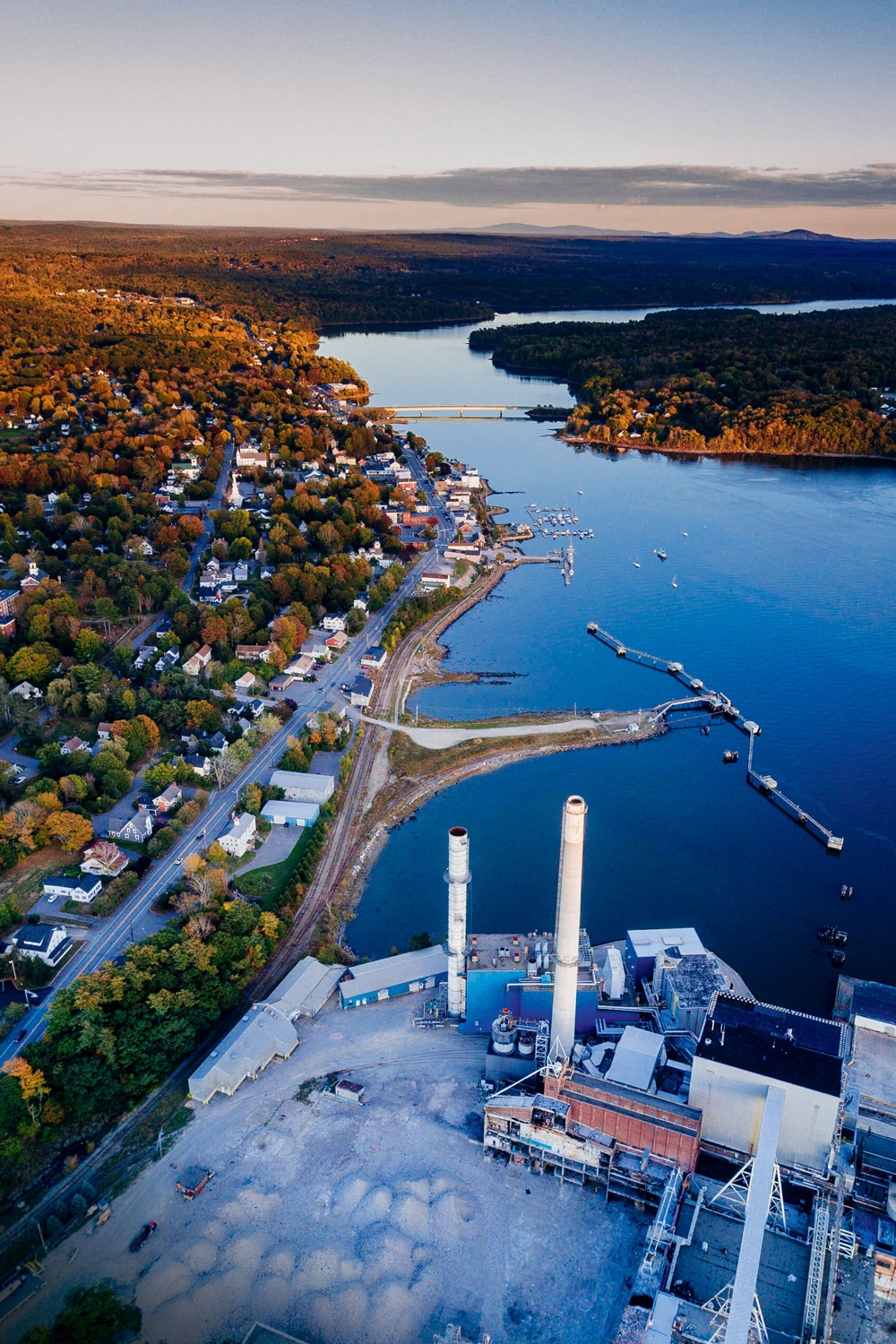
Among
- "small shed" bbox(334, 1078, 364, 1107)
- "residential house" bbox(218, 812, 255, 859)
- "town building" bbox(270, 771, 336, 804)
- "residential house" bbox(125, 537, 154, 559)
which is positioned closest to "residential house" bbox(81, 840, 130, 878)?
"residential house" bbox(218, 812, 255, 859)

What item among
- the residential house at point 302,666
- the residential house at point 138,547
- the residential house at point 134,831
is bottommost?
the residential house at point 134,831

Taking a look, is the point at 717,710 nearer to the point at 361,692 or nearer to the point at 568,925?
the point at 361,692

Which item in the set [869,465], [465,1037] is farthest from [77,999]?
[869,465]

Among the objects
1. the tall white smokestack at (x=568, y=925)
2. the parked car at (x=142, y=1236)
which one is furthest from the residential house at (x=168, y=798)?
the tall white smokestack at (x=568, y=925)

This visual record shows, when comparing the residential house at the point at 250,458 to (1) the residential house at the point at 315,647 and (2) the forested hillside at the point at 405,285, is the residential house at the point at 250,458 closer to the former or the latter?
(1) the residential house at the point at 315,647

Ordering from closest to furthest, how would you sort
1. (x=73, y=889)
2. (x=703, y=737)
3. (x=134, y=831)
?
(x=73, y=889) → (x=134, y=831) → (x=703, y=737)

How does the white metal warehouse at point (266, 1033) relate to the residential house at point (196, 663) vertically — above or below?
below

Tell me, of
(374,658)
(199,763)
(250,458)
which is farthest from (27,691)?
(250,458)
